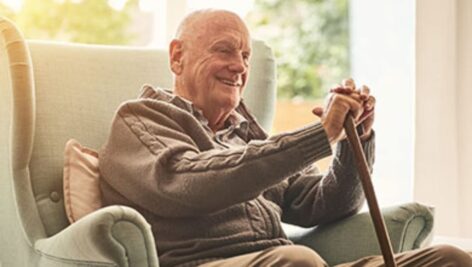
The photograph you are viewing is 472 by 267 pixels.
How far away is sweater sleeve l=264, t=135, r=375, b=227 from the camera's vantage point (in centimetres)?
224

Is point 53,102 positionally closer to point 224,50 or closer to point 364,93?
point 224,50

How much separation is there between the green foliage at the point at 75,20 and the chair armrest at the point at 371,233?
2.55 m

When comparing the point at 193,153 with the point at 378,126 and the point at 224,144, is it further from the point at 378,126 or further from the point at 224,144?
the point at 378,126

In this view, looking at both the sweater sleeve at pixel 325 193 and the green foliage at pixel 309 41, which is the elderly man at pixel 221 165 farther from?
the green foliage at pixel 309 41

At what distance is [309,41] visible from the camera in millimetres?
6242

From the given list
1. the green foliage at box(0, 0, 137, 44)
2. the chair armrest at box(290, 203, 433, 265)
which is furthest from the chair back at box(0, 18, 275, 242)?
the green foliage at box(0, 0, 137, 44)

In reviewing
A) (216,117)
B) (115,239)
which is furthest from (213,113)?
(115,239)

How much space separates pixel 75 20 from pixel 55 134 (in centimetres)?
258

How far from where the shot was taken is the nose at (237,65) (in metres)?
2.23

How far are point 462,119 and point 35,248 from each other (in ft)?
6.23

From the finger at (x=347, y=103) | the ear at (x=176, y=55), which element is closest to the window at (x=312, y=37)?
the ear at (x=176, y=55)

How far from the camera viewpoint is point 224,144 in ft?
7.33

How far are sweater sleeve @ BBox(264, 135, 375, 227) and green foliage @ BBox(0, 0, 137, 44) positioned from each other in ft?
7.92

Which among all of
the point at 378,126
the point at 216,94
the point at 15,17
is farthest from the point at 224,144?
the point at 15,17
